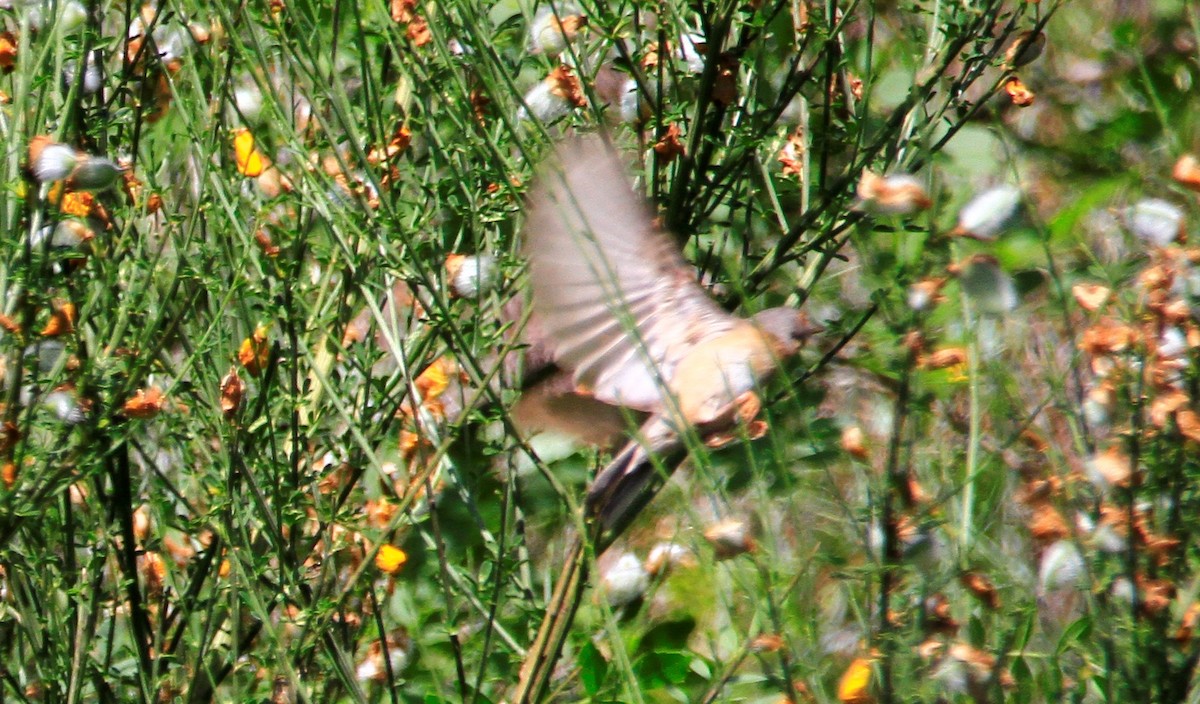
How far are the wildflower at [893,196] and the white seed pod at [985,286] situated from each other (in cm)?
7

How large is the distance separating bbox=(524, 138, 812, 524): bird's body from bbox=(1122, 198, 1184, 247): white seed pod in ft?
1.27

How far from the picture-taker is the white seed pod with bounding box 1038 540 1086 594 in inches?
66.2

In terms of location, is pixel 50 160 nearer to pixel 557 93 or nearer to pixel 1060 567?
pixel 557 93

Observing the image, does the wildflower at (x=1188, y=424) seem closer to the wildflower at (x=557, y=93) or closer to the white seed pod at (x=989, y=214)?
the white seed pod at (x=989, y=214)

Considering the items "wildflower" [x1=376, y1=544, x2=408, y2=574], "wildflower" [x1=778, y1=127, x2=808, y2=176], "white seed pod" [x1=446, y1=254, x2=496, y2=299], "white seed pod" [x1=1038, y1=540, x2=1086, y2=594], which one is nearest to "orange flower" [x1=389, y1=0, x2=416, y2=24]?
"white seed pod" [x1=446, y1=254, x2=496, y2=299]

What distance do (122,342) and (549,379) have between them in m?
0.62

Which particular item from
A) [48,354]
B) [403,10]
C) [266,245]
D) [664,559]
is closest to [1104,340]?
[664,559]

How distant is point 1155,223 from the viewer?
165cm

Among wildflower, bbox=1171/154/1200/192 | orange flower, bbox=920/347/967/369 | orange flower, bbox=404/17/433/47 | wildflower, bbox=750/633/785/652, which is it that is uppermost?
orange flower, bbox=404/17/433/47

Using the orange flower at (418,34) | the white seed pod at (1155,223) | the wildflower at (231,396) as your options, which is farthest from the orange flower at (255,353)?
the white seed pod at (1155,223)

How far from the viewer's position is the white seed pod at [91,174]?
1.70 meters

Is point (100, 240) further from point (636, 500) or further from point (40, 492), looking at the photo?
point (636, 500)

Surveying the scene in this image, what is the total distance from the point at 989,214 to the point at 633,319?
1.43ft

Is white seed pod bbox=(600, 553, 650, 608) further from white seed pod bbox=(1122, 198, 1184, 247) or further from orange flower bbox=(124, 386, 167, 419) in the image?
white seed pod bbox=(1122, 198, 1184, 247)
